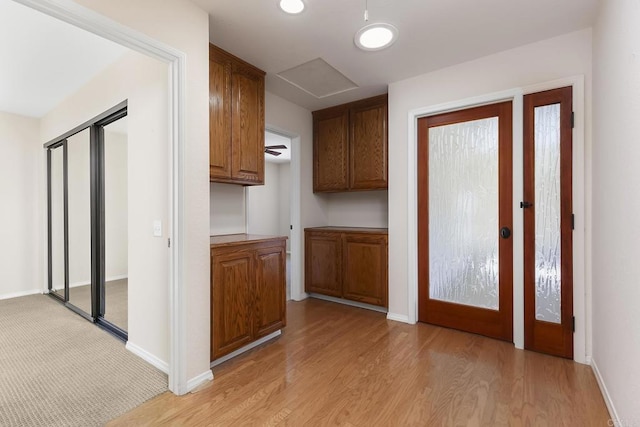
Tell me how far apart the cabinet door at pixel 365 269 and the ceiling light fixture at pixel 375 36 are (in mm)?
1963

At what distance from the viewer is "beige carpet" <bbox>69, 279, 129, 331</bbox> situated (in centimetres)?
271

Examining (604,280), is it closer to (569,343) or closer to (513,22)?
(569,343)

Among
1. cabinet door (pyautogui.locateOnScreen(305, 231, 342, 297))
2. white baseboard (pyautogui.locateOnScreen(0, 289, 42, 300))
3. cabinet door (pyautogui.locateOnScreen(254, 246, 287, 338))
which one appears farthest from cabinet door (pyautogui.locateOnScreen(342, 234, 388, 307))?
white baseboard (pyautogui.locateOnScreen(0, 289, 42, 300))

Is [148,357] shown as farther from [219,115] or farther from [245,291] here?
[219,115]

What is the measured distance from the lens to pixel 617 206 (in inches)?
61.5

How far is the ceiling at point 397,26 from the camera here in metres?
1.92

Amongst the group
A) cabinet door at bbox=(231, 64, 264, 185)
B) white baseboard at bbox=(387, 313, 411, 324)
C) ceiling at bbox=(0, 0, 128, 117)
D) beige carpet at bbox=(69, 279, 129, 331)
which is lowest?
white baseboard at bbox=(387, 313, 411, 324)

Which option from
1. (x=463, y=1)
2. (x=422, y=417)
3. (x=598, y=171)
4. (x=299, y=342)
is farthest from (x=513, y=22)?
(x=299, y=342)

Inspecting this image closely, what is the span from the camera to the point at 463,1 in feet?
6.14

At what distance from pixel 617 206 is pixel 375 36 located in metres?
1.74

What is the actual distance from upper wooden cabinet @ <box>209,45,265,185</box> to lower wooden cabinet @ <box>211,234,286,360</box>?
64cm

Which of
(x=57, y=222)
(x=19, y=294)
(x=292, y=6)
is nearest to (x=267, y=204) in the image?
(x=57, y=222)

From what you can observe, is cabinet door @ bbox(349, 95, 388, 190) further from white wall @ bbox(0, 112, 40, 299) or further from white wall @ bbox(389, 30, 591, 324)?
white wall @ bbox(0, 112, 40, 299)

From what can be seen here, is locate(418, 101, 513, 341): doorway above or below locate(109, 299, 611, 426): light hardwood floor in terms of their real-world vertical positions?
above
